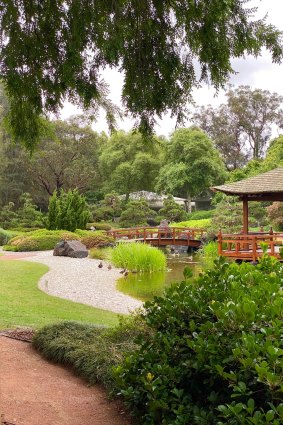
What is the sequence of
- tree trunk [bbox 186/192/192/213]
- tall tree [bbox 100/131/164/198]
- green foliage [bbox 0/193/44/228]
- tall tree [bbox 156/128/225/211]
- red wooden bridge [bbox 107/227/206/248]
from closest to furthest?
red wooden bridge [bbox 107/227/206/248]
green foliage [bbox 0/193/44/228]
tall tree [bbox 100/131/164/198]
tall tree [bbox 156/128/225/211]
tree trunk [bbox 186/192/192/213]

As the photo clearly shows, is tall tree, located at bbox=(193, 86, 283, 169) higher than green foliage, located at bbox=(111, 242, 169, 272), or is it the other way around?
tall tree, located at bbox=(193, 86, 283, 169)

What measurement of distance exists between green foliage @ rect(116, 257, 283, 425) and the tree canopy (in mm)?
1760

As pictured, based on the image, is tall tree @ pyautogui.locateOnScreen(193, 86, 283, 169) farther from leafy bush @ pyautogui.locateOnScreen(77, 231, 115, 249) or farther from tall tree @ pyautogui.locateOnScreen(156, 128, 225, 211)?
leafy bush @ pyautogui.locateOnScreen(77, 231, 115, 249)

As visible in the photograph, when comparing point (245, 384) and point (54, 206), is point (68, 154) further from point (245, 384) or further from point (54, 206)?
point (245, 384)

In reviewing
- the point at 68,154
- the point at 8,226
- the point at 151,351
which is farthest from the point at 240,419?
the point at 68,154

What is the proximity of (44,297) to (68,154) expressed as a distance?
25.4m

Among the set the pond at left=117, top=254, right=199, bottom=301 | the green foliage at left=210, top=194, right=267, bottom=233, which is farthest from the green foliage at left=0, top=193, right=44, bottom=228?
the pond at left=117, top=254, right=199, bottom=301

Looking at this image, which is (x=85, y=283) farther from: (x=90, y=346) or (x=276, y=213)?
(x=276, y=213)

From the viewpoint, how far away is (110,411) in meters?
3.40

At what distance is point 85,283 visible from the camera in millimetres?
12531

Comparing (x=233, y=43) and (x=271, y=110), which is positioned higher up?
(x=271, y=110)

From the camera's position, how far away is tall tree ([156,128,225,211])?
3641 cm

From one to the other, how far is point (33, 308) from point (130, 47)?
214 inches

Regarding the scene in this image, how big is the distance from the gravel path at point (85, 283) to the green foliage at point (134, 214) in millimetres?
14318
